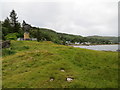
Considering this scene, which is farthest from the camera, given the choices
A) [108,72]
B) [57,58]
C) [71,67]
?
[57,58]

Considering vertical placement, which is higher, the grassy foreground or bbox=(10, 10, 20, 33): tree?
bbox=(10, 10, 20, 33): tree

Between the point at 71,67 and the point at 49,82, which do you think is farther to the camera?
the point at 71,67

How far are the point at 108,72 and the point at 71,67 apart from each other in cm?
444

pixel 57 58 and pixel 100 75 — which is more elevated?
pixel 57 58

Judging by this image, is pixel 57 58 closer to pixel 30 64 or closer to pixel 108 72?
pixel 30 64

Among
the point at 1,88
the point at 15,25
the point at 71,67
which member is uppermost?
the point at 15,25

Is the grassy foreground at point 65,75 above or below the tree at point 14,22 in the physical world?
below

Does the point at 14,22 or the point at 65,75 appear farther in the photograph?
the point at 14,22

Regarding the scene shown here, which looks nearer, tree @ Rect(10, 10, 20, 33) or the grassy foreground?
the grassy foreground

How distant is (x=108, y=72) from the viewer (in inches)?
593

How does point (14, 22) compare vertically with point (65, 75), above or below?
above

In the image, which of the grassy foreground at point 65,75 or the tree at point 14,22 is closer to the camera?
the grassy foreground at point 65,75

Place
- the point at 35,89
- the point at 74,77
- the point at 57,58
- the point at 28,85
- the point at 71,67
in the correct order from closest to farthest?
the point at 35,89 < the point at 28,85 < the point at 74,77 < the point at 71,67 < the point at 57,58

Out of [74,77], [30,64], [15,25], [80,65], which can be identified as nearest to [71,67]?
[80,65]
